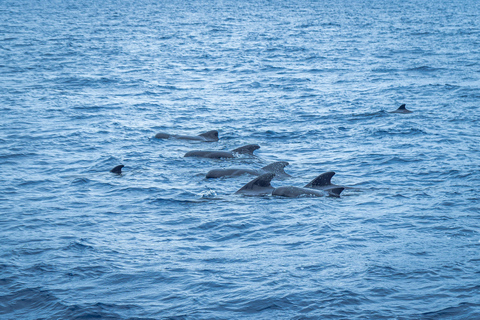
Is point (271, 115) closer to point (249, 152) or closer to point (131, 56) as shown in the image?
point (249, 152)

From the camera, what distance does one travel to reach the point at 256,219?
1512 centimetres

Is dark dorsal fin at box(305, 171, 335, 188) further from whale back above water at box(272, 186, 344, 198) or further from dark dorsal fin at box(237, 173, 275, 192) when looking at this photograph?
dark dorsal fin at box(237, 173, 275, 192)

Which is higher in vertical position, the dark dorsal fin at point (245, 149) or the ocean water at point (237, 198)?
the dark dorsal fin at point (245, 149)

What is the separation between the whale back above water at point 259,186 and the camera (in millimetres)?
16883

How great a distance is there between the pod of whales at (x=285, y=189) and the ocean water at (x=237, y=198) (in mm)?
364

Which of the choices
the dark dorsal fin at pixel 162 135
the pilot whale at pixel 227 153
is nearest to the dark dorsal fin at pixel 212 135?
the dark dorsal fin at pixel 162 135

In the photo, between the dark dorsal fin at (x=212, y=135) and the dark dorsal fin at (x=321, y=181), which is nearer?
the dark dorsal fin at (x=321, y=181)

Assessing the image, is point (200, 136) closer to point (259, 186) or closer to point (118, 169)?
point (118, 169)

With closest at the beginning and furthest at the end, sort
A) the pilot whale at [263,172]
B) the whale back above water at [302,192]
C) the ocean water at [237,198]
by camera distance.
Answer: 1. the ocean water at [237,198]
2. the whale back above water at [302,192]
3. the pilot whale at [263,172]

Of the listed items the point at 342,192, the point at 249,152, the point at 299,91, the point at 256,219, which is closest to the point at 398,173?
the point at 342,192

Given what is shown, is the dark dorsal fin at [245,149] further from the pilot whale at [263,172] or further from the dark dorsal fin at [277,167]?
the dark dorsal fin at [277,167]

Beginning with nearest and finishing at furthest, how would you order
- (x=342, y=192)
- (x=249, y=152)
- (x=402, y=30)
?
1. (x=342, y=192)
2. (x=249, y=152)
3. (x=402, y=30)

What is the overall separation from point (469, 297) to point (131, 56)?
4416cm

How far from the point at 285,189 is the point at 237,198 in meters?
1.35
